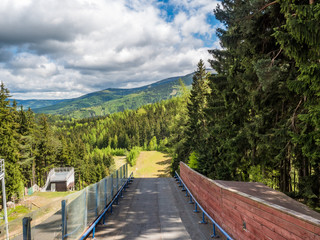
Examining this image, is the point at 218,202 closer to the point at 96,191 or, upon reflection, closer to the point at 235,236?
the point at 235,236

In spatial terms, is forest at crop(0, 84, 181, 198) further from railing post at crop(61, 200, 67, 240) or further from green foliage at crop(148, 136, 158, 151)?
railing post at crop(61, 200, 67, 240)

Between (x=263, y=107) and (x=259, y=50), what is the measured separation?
3.12 meters

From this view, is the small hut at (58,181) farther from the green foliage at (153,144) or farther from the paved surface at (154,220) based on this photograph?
the green foliage at (153,144)

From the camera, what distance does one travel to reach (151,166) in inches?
2766

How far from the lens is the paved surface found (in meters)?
8.50

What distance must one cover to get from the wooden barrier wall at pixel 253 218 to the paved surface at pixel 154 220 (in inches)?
46.9

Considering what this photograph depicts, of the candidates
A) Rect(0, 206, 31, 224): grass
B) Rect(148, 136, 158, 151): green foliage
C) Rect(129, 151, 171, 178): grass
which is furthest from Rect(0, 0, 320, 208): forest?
Rect(148, 136, 158, 151): green foliage

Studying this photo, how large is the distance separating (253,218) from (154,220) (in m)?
5.51

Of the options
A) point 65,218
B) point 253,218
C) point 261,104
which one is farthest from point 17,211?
point 253,218

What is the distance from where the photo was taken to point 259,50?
39.3 ft

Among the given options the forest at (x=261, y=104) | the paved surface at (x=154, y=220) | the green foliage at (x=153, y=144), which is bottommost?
the green foliage at (x=153, y=144)

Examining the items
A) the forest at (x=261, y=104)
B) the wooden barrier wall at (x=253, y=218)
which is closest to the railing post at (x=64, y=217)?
the wooden barrier wall at (x=253, y=218)

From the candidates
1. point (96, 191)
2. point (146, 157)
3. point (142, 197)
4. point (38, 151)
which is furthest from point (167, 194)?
point (146, 157)

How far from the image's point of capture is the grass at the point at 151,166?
60.5 m
